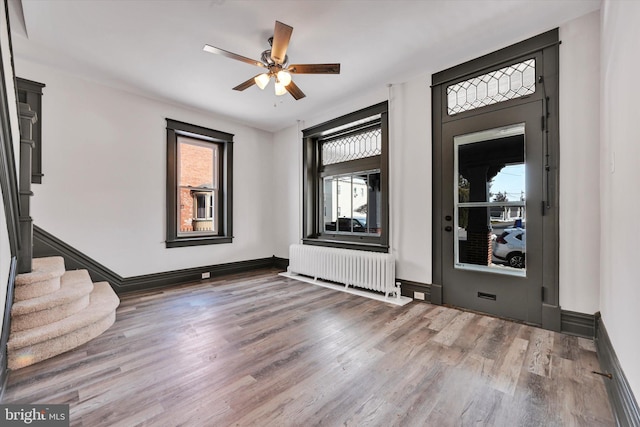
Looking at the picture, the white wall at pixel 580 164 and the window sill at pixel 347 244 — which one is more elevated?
the white wall at pixel 580 164

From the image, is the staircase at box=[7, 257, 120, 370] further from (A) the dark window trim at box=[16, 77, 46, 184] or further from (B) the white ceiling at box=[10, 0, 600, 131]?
(B) the white ceiling at box=[10, 0, 600, 131]

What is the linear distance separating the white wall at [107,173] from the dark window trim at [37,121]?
0.17ft

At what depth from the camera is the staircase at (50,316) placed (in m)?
2.10

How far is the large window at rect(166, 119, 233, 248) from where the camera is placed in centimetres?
441

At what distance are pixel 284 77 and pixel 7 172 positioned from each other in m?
2.37

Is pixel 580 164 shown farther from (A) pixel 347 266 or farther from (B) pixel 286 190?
(B) pixel 286 190

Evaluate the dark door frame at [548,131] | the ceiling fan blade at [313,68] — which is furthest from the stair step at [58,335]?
the dark door frame at [548,131]

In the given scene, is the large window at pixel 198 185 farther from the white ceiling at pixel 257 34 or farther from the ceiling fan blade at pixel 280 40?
the ceiling fan blade at pixel 280 40

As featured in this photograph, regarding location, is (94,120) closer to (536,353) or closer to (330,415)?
(330,415)

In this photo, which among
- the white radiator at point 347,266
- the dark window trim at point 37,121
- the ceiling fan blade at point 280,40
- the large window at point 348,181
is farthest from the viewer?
the large window at point 348,181

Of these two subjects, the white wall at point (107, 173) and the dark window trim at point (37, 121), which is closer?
the dark window trim at point (37, 121)

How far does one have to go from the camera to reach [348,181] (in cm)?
474

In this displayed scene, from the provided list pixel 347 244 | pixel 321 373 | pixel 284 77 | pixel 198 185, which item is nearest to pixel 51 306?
pixel 321 373

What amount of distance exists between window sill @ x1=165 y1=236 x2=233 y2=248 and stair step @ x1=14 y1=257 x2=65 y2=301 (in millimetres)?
1595
